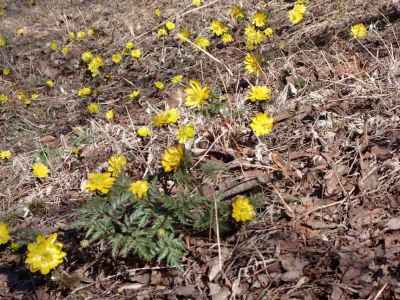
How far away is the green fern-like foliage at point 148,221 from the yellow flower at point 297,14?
2.55 metres

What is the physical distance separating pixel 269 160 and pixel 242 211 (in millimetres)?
613

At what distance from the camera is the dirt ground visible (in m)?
2.16

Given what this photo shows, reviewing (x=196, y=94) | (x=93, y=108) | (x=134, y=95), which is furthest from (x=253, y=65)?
(x=93, y=108)

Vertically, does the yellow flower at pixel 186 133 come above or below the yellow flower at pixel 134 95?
above

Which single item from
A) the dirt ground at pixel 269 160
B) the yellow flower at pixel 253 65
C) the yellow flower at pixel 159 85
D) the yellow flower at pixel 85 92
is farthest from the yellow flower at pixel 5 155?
the yellow flower at pixel 253 65

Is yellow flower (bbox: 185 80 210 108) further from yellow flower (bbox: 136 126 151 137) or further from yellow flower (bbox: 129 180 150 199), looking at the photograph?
yellow flower (bbox: 129 180 150 199)

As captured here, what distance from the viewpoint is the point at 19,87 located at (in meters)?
5.48

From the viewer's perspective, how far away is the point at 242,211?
88.5 inches

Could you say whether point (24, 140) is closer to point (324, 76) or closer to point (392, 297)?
point (324, 76)

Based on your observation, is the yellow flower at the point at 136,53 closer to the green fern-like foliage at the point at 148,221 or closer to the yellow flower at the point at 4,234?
the yellow flower at the point at 4,234

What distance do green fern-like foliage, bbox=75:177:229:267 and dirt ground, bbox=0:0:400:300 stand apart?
0.52 feet

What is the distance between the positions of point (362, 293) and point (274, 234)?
53 centimetres

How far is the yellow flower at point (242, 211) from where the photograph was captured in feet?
7.36

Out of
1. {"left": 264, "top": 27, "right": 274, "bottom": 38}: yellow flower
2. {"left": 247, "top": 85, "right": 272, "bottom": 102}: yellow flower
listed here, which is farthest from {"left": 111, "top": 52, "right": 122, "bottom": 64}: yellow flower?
{"left": 247, "top": 85, "right": 272, "bottom": 102}: yellow flower
